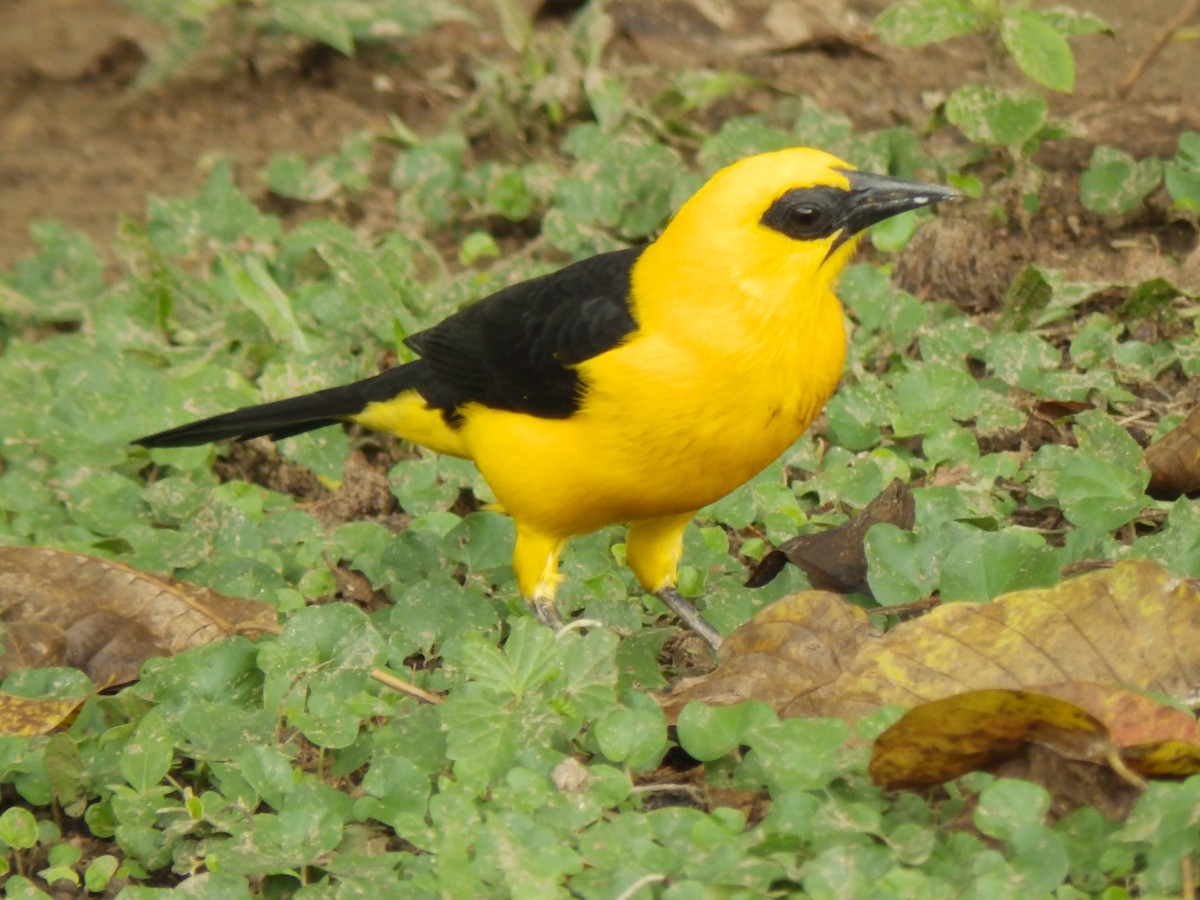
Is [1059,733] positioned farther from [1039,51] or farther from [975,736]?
[1039,51]

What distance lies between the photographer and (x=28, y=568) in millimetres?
4340

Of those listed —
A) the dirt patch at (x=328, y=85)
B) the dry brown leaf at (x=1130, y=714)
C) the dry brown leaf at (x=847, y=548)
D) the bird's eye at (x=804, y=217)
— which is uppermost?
the bird's eye at (x=804, y=217)

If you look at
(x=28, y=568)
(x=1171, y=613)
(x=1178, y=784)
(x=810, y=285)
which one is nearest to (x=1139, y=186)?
(x=810, y=285)

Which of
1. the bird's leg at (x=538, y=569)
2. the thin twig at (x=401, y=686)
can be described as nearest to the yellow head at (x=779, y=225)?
the bird's leg at (x=538, y=569)

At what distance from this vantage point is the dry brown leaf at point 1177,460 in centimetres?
430

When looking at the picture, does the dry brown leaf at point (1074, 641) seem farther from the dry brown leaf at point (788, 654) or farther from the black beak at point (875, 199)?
the black beak at point (875, 199)

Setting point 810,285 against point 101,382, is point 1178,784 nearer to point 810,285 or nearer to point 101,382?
point 810,285

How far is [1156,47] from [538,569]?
352 cm

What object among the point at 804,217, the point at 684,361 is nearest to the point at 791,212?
the point at 804,217

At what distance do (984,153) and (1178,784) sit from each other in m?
3.80

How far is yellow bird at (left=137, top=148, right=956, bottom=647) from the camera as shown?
394 cm

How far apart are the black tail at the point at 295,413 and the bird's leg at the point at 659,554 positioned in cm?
94

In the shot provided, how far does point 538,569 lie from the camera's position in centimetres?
448

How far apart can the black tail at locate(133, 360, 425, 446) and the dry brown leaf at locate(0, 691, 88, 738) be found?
1410 millimetres
